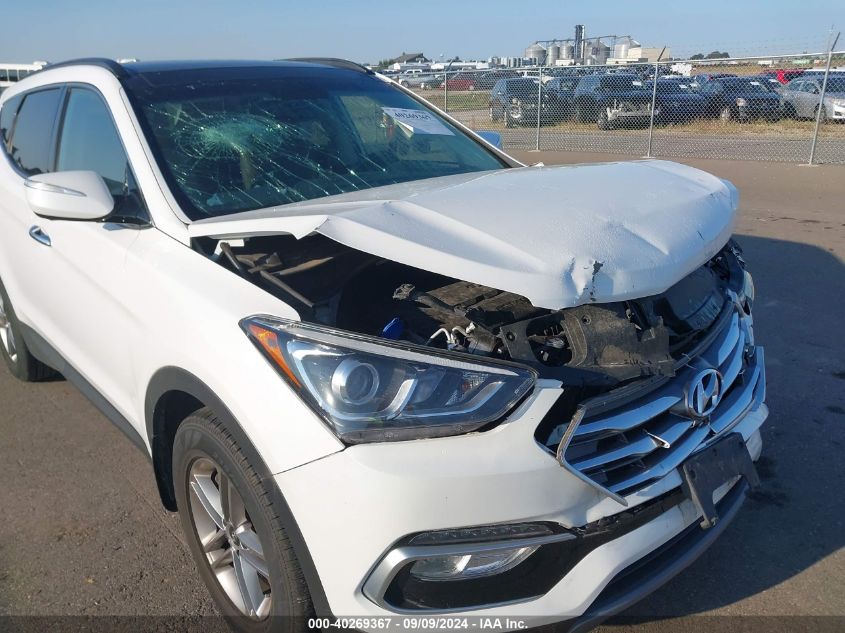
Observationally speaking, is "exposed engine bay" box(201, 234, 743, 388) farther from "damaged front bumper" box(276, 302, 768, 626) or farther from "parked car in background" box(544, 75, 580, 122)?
"parked car in background" box(544, 75, 580, 122)

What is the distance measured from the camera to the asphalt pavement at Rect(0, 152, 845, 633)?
2.61 metres

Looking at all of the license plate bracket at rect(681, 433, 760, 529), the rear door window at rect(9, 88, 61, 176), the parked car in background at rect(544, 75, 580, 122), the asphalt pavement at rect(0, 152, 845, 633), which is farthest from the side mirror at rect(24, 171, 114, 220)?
the parked car in background at rect(544, 75, 580, 122)

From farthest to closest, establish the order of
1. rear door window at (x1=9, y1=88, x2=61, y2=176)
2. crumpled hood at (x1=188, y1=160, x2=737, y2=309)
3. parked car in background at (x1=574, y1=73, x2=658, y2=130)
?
parked car in background at (x1=574, y1=73, x2=658, y2=130), rear door window at (x1=9, y1=88, x2=61, y2=176), crumpled hood at (x1=188, y1=160, x2=737, y2=309)

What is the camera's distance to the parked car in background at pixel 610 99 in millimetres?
17531

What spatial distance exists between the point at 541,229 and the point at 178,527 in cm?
202

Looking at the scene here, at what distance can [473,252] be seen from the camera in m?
2.03

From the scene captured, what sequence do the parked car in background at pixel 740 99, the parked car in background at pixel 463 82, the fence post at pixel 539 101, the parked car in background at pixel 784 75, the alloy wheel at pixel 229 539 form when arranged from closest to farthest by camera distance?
the alloy wheel at pixel 229 539 → the fence post at pixel 539 101 → the parked car in background at pixel 784 75 → the parked car in background at pixel 740 99 → the parked car in background at pixel 463 82

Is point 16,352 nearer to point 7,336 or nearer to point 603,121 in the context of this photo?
point 7,336

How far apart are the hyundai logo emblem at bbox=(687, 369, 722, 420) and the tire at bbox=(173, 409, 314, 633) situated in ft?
4.00

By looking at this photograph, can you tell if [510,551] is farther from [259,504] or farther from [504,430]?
[259,504]

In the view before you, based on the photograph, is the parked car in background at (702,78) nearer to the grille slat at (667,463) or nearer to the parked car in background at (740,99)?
the parked car in background at (740,99)

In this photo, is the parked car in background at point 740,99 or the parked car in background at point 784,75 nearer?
the parked car in background at point 784,75

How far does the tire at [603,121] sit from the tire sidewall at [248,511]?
1692 cm

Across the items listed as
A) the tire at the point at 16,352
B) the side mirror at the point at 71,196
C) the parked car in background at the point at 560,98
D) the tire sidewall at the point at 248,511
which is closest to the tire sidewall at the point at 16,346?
the tire at the point at 16,352
